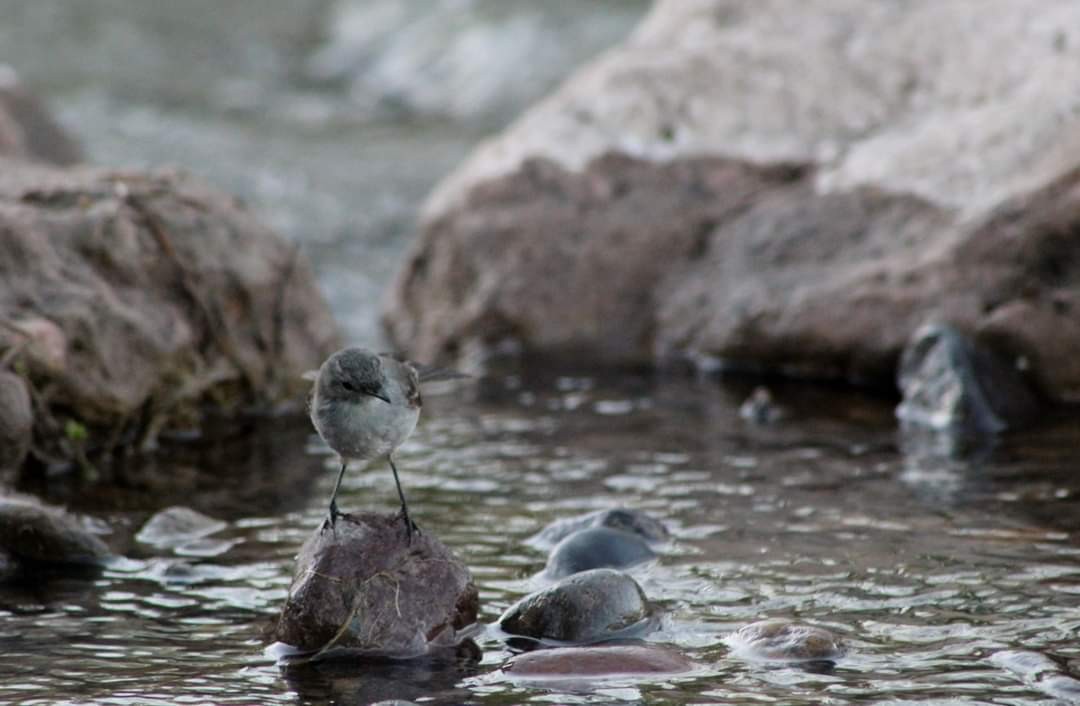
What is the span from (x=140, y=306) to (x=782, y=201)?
418 cm

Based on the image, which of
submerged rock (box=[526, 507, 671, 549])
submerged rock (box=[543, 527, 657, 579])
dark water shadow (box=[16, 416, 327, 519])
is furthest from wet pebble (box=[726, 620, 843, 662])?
dark water shadow (box=[16, 416, 327, 519])

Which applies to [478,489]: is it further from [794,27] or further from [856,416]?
[794,27]

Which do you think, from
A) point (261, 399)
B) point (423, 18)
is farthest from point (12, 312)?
point (423, 18)

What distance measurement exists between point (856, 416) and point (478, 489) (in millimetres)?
2425

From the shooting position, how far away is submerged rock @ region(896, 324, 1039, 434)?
28.2 feet

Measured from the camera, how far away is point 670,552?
641 cm

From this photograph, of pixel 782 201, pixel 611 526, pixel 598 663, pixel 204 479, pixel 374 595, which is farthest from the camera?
pixel 782 201

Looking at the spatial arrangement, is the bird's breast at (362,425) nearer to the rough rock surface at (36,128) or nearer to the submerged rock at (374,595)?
the submerged rock at (374,595)

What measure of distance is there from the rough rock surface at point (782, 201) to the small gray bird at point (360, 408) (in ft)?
15.2

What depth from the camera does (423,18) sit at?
86.0 feet

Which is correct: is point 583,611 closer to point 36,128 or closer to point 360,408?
point 360,408

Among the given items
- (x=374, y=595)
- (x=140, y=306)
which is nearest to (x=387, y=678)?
(x=374, y=595)

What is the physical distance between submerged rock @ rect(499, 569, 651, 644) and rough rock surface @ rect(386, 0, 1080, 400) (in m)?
4.28

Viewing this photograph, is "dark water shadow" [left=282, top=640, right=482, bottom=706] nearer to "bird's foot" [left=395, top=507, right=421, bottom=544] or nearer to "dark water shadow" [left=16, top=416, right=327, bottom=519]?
"bird's foot" [left=395, top=507, right=421, bottom=544]
